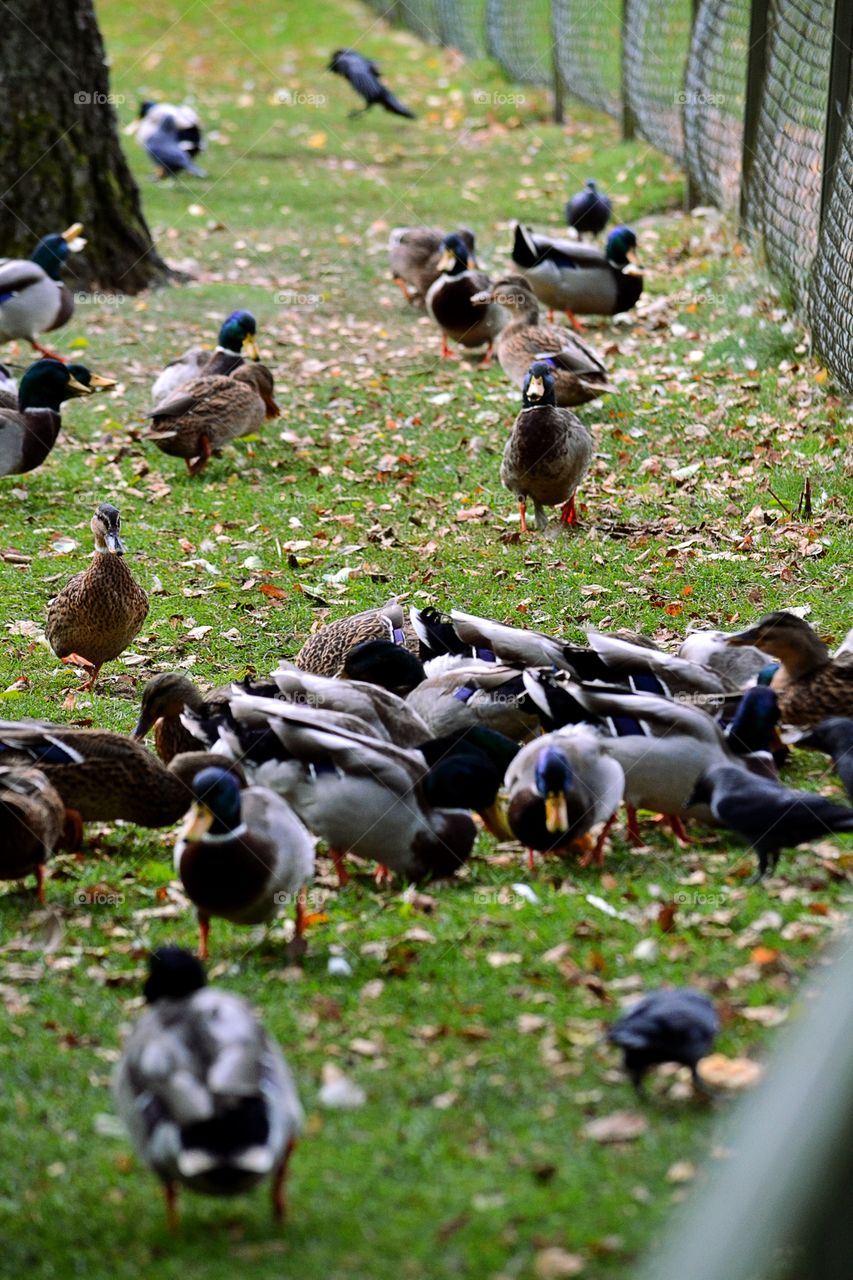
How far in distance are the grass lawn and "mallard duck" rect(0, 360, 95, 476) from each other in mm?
306

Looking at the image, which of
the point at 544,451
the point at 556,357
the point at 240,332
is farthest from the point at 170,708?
the point at 240,332

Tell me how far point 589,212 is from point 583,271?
2.05 metres

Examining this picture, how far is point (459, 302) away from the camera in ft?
34.3

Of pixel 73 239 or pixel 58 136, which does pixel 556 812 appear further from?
pixel 58 136

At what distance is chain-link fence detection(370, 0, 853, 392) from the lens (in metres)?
8.86

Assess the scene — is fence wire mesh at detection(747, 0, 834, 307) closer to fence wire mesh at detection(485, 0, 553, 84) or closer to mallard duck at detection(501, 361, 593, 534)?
mallard duck at detection(501, 361, 593, 534)

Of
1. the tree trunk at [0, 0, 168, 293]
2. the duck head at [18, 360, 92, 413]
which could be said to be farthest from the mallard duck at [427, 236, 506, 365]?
the tree trunk at [0, 0, 168, 293]

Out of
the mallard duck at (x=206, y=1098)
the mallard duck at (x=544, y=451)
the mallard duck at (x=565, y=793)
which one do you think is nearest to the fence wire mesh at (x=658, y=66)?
the mallard duck at (x=544, y=451)

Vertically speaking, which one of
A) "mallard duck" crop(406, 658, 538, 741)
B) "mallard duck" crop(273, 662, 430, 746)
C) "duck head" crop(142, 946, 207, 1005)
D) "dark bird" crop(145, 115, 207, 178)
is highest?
"duck head" crop(142, 946, 207, 1005)

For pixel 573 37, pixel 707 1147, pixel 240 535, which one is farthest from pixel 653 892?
pixel 573 37

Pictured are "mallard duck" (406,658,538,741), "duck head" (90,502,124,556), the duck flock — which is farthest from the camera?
"duck head" (90,502,124,556)

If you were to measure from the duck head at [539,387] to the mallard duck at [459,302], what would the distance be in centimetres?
287

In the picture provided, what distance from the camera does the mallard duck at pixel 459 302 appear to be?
10430 millimetres

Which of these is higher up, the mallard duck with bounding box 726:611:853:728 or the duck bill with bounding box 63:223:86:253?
the mallard duck with bounding box 726:611:853:728
